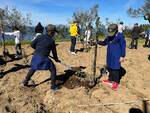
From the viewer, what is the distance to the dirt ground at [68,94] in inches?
335

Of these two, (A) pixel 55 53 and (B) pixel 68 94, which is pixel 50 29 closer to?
(A) pixel 55 53

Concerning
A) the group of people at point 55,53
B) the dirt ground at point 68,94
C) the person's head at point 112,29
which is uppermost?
the person's head at point 112,29

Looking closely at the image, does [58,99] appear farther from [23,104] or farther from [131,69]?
[131,69]

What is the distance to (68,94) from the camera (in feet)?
31.2

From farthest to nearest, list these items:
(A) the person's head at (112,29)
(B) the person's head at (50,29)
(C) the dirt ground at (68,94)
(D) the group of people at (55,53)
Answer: (A) the person's head at (112,29) → (D) the group of people at (55,53) → (B) the person's head at (50,29) → (C) the dirt ground at (68,94)

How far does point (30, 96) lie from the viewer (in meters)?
9.41

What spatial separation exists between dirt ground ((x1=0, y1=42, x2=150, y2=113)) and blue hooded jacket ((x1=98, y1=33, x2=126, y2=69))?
84 centimetres

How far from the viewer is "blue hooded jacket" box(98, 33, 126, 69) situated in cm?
1021

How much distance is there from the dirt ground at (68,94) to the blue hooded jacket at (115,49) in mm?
843

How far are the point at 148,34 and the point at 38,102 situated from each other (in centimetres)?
1357

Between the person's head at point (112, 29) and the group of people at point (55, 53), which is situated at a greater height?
the person's head at point (112, 29)

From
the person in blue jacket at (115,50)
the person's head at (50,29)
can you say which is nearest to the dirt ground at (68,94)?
the person in blue jacket at (115,50)

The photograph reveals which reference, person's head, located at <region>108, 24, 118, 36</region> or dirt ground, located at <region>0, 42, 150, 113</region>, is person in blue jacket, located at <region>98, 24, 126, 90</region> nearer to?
person's head, located at <region>108, 24, 118, 36</region>

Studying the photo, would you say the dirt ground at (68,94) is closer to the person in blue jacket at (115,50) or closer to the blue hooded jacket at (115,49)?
the person in blue jacket at (115,50)
